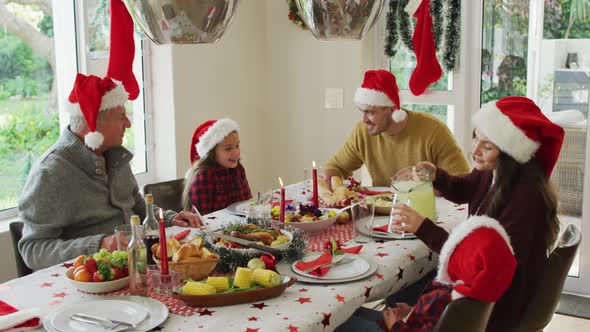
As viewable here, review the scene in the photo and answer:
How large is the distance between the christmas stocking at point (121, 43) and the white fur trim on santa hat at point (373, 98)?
1.23 m

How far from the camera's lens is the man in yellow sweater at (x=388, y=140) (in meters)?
3.18

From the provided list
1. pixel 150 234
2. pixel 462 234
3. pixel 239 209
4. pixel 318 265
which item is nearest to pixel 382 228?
pixel 318 265

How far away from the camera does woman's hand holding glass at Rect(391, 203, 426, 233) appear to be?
6.51ft

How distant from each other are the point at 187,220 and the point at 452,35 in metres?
2.02

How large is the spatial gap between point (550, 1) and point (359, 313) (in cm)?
219

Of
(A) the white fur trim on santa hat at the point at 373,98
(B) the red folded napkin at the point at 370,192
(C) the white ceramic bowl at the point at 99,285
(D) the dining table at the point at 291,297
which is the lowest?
(D) the dining table at the point at 291,297

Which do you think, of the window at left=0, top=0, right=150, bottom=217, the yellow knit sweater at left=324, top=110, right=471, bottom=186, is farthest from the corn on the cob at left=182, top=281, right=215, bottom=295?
the window at left=0, top=0, right=150, bottom=217

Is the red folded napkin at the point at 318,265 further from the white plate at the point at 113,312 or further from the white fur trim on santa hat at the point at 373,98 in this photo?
the white fur trim on santa hat at the point at 373,98

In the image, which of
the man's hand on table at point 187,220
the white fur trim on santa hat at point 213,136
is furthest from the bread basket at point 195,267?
the white fur trim on santa hat at point 213,136

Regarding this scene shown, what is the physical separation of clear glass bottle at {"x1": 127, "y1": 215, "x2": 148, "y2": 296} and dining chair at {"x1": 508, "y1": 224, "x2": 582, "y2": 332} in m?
1.00

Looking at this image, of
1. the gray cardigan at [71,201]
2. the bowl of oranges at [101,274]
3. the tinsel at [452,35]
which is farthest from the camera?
the tinsel at [452,35]

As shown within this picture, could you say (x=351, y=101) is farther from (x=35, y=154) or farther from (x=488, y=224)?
(x=488, y=224)

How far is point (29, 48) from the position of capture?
3219 millimetres

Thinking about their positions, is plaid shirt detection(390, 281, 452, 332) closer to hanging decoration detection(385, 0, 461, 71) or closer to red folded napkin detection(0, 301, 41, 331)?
red folded napkin detection(0, 301, 41, 331)
